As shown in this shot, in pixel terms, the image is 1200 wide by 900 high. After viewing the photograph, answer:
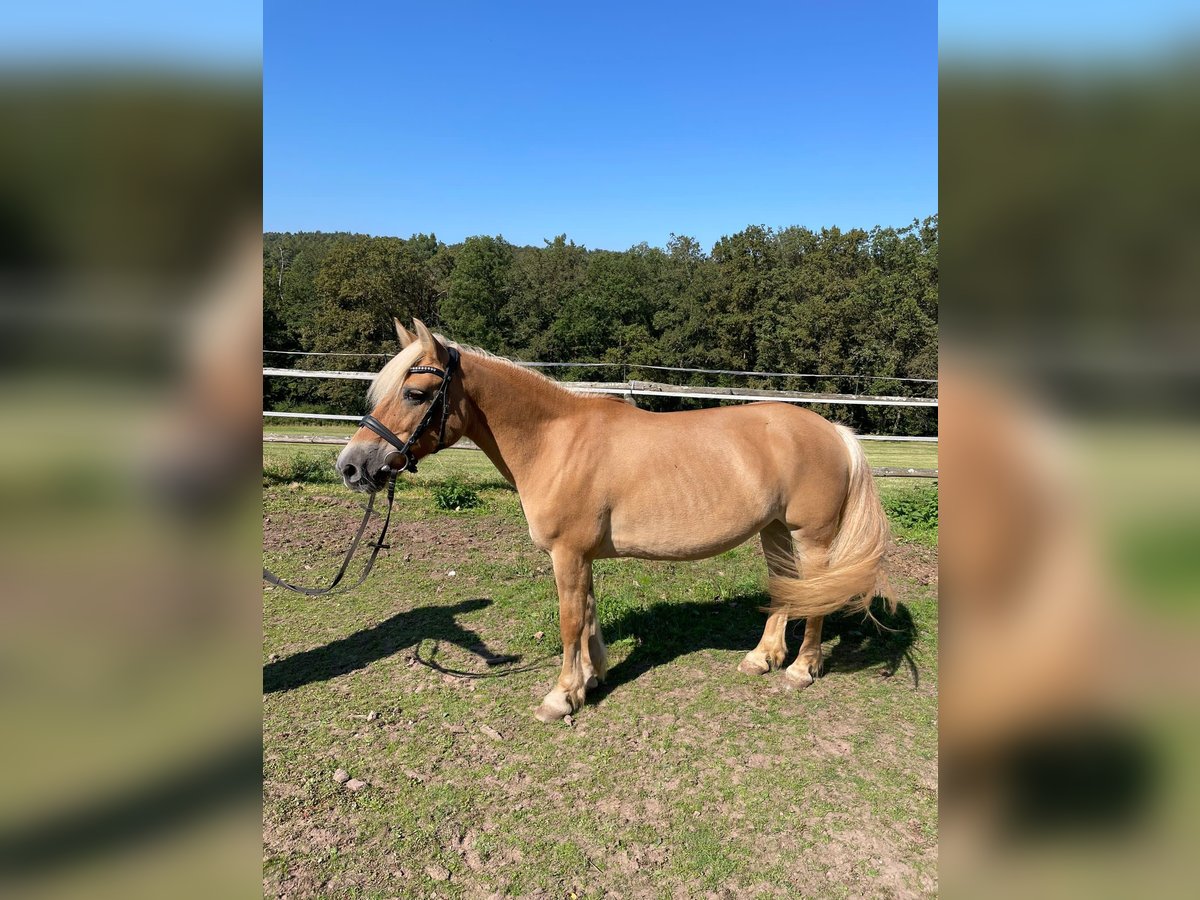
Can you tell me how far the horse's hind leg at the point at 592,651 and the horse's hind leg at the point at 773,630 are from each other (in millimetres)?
959

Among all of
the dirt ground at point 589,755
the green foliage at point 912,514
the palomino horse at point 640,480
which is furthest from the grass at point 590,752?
the green foliage at point 912,514

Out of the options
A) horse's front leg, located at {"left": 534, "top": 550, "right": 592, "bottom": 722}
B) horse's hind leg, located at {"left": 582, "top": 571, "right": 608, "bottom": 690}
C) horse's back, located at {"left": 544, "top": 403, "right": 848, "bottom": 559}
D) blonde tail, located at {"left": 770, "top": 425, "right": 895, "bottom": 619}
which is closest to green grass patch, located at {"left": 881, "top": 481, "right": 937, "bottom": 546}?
blonde tail, located at {"left": 770, "top": 425, "right": 895, "bottom": 619}

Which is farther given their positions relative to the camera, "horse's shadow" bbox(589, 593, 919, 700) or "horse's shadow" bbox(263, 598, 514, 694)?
"horse's shadow" bbox(589, 593, 919, 700)

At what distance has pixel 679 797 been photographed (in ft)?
9.36

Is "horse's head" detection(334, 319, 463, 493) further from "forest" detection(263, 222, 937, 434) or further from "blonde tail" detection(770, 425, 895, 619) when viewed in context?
"forest" detection(263, 222, 937, 434)

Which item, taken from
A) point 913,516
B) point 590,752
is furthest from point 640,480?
point 913,516

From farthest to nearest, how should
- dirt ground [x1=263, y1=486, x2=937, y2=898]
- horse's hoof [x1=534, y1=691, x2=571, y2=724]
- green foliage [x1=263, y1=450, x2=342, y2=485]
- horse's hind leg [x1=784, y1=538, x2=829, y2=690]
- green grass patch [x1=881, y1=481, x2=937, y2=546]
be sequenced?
green foliage [x1=263, y1=450, x2=342, y2=485]
green grass patch [x1=881, y1=481, x2=937, y2=546]
horse's hind leg [x1=784, y1=538, x2=829, y2=690]
horse's hoof [x1=534, y1=691, x2=571, y2=724]
dirt ground [x1=263, y1=486, x2=937, y2=898]

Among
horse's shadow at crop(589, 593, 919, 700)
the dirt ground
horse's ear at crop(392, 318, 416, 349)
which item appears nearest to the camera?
the dirt ground

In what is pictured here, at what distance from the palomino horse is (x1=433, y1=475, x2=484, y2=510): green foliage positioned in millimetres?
4737

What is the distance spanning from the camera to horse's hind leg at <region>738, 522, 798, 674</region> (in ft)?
13.3

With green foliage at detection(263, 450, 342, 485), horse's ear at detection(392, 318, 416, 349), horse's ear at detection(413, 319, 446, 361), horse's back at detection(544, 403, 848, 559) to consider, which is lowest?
green foliage at detection(263, 450, 342, 485)

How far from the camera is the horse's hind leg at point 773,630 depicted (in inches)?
159
